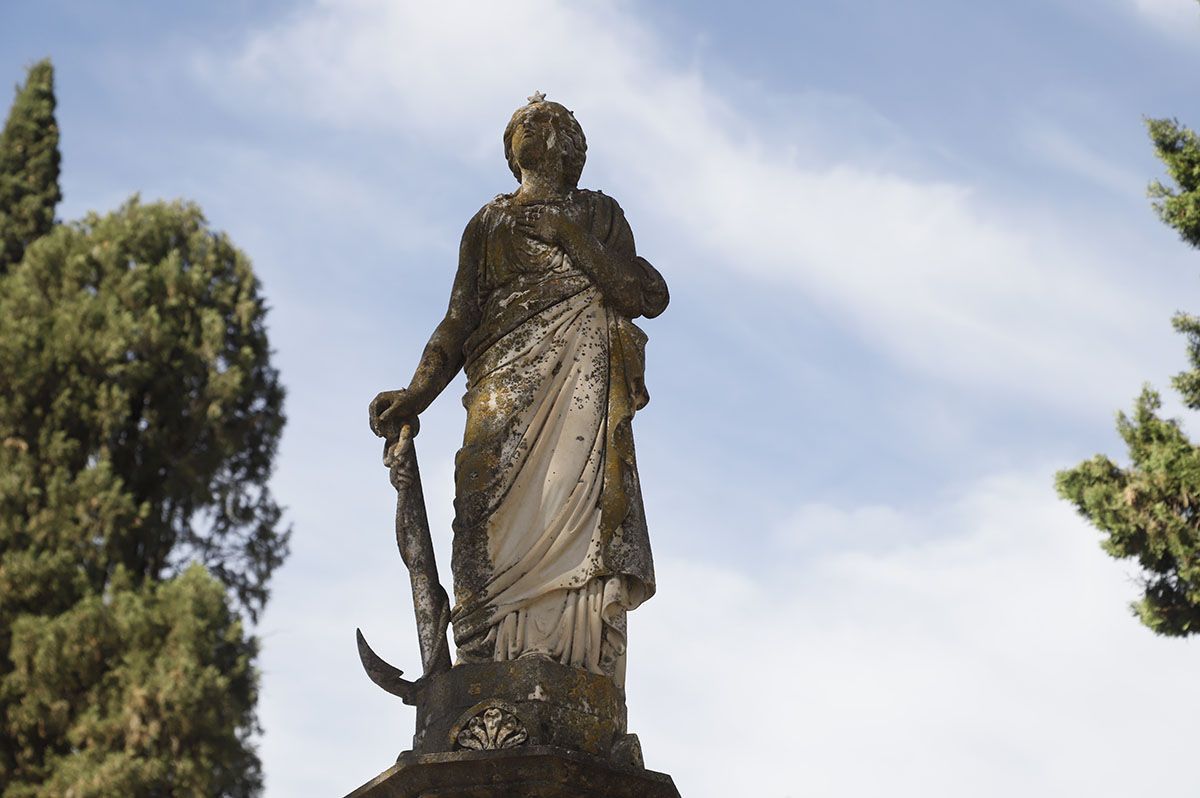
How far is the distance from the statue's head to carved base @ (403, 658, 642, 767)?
8.40 ft

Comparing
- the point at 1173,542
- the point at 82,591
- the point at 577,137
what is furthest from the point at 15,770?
the point at 577,137

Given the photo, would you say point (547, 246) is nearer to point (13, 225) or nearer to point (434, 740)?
point (434, 740)

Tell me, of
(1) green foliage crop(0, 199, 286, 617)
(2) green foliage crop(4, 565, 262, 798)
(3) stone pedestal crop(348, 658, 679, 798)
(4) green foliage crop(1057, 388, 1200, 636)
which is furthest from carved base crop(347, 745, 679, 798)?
(1) green foliage crop(0, 199, 286, 617)

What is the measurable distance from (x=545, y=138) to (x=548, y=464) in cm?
171

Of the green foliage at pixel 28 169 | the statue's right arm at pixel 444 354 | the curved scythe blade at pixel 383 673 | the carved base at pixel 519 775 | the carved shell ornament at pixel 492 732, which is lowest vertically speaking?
the carved base at pixel 519 775

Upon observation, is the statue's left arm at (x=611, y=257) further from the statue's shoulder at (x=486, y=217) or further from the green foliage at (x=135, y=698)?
the green foliage at (x=135, y=698)

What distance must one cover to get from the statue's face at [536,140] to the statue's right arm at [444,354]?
0.39 meters

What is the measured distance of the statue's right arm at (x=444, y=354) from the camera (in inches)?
317

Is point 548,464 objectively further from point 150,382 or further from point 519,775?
point 150,382

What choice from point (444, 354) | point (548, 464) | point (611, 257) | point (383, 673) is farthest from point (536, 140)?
point (383, 673)

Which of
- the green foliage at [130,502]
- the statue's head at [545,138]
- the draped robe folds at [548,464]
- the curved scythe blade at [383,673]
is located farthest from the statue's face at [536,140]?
the green foliage at [130,502]

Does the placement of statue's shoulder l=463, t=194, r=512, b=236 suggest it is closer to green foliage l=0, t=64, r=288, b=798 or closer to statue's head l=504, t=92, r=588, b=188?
statue's head l=504, t=92, r=588, b=188

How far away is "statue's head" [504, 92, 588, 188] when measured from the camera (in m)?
8.43

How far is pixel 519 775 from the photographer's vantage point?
6707 millimetres
